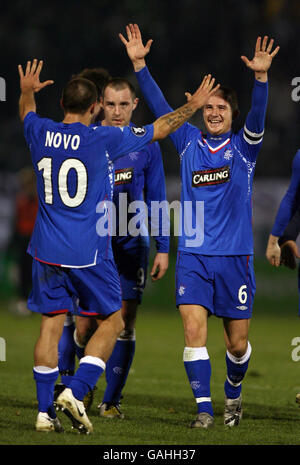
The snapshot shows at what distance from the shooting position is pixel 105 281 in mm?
5590

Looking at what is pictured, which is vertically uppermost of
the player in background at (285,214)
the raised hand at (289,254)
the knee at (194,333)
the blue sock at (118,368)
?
the player in background at (285,214)

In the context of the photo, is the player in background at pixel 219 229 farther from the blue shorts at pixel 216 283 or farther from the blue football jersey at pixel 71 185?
the blue football jersey at pixel 71 185

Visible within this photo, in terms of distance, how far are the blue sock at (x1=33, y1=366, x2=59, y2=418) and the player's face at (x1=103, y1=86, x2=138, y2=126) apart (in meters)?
2.09

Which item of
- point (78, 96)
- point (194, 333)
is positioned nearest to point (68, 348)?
point (194, 333)

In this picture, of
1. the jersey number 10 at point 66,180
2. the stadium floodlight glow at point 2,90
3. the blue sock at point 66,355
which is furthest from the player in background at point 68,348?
the stadium floodlight glow at point 2,90

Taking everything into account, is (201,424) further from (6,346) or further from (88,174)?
(6,346)

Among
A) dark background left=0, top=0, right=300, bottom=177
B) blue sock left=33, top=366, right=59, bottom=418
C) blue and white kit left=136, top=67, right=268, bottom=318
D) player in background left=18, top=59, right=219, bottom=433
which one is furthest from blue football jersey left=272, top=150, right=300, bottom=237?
dark background left=0, top=0, right=300, bottom=177

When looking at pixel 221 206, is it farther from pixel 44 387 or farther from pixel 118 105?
pixel 44 387

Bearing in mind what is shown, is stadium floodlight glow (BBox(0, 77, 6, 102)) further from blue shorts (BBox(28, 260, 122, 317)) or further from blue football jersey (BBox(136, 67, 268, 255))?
blue shorts (BBox(28, 260, 122, 317))

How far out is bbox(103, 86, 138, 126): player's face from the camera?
679cm

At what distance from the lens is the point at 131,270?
6855 mm

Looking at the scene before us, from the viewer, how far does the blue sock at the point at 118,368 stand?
21.9 ft

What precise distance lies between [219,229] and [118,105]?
125 centimetres

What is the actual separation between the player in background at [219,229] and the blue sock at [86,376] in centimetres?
84
